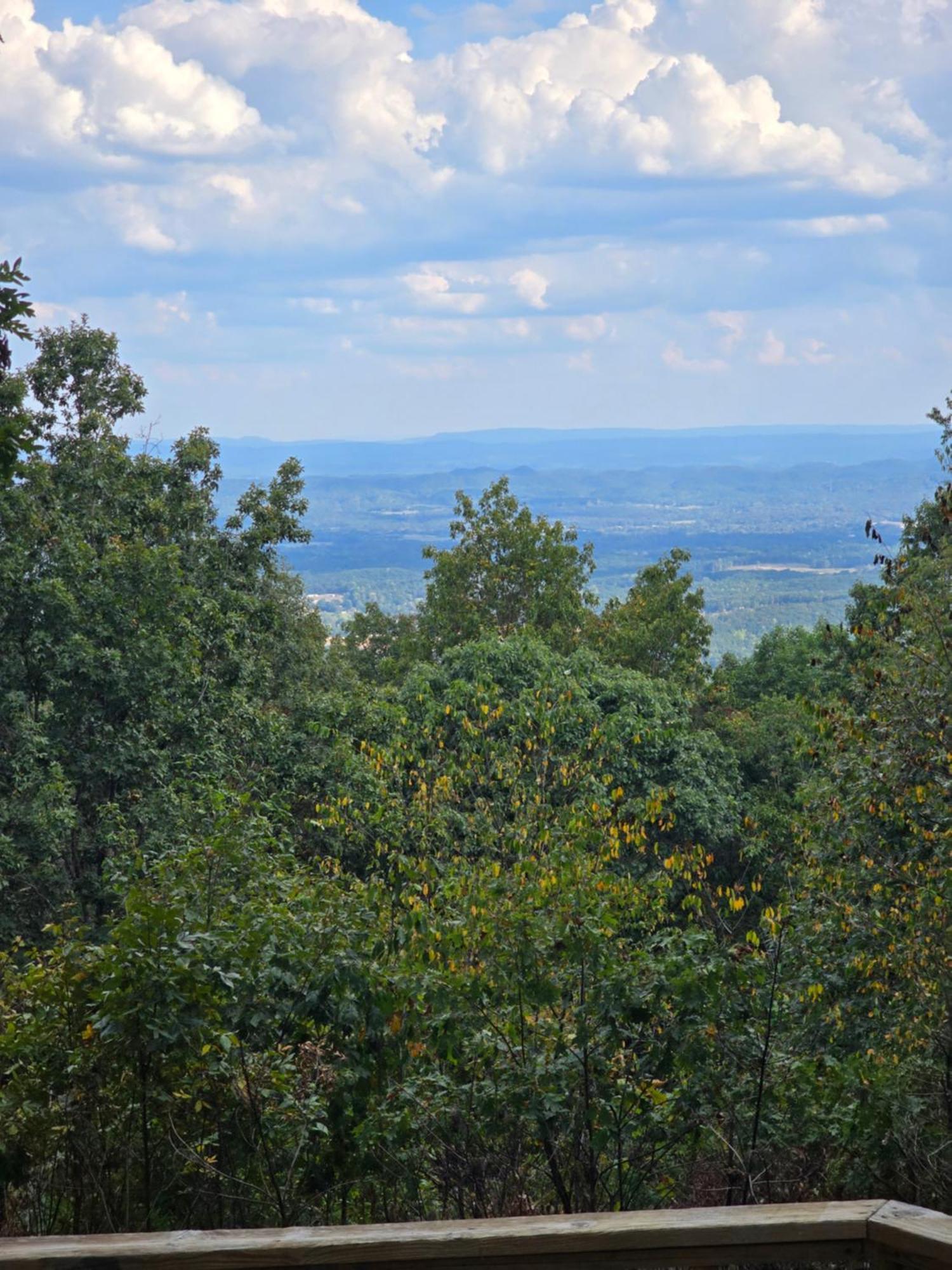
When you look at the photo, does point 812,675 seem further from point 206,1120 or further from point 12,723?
point 206,1120

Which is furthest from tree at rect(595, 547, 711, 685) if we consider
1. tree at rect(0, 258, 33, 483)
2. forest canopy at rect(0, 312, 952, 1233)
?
tree at rect(0, 258, 33, 483)

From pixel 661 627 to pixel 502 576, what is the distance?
4.63 m

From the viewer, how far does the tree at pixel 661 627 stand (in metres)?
34.2

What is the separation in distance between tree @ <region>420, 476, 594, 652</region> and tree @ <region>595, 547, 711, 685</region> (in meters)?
1.17

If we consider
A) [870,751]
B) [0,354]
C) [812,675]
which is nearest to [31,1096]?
[0,354]

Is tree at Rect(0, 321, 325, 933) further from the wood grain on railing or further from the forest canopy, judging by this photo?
the wood grain on railing

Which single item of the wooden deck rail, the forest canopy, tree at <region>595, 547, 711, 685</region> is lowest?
the forest canopy

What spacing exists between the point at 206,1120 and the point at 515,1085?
116cm

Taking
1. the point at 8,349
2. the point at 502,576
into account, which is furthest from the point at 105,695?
the point at 502,576

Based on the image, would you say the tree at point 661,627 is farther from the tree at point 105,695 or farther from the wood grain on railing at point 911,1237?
the wood grain on railing at point 911,1237

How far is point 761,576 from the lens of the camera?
654ft

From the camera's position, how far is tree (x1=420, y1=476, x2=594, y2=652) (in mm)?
34062

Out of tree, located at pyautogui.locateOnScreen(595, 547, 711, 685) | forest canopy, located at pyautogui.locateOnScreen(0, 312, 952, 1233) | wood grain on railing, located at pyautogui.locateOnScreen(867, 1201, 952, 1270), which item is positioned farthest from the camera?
tree, located at pyautogui.locateOnScreen(595, 547, 711, 685)

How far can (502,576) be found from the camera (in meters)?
34.5
